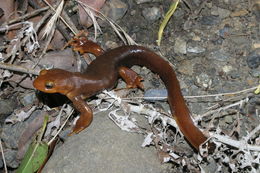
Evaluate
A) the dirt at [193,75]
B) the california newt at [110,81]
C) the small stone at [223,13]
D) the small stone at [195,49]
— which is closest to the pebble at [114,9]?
the dirt at [193,75]

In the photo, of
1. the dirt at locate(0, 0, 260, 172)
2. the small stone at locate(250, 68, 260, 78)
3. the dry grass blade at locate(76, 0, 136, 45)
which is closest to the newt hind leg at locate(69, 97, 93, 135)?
the dirt at locate(0, 0, 260, 172)

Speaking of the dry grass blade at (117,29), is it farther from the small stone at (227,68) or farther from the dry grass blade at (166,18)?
the small stone at (227,68)

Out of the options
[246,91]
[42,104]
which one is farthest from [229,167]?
[42,104]

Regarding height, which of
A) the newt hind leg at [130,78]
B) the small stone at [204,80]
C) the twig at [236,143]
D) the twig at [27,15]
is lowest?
the twig at [236,143]

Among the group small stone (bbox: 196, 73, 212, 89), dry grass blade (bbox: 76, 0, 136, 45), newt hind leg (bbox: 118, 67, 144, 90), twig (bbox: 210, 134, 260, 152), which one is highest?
dry grass blade (bbox: 76, 0, 136, 45)

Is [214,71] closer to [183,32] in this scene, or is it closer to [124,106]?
[183,32]

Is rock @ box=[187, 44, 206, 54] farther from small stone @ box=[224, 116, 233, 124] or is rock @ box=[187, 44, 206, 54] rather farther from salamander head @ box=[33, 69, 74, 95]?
salamander head @ box=[33, 69, 74, 95]
